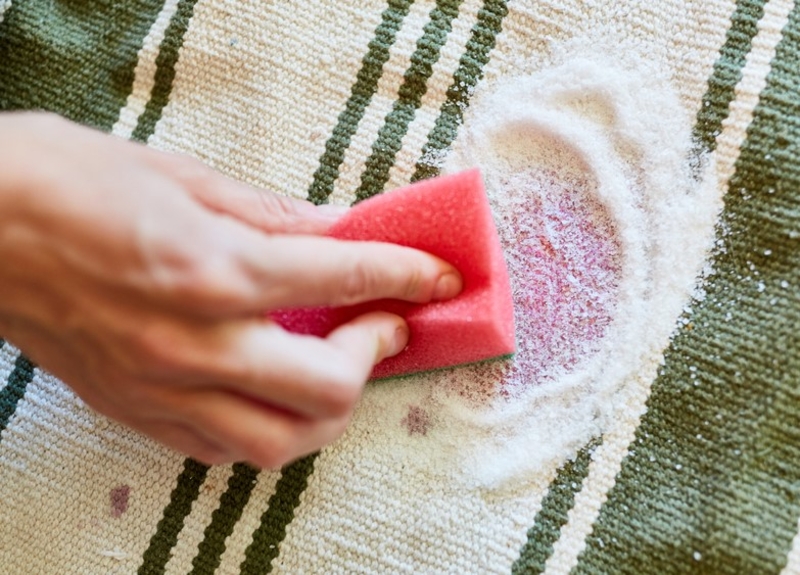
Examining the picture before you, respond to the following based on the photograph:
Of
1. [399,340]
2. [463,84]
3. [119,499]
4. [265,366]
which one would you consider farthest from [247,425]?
[463,84]

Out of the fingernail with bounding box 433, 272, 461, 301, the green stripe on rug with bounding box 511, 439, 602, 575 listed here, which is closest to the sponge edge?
the fingernail with bounding box 433, 272, 461, 301

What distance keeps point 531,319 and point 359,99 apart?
0.24 meters

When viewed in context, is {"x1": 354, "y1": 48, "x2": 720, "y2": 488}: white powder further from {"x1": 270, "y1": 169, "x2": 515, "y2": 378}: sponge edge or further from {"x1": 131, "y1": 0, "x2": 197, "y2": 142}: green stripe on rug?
{"x1": 131, "y1": 0, "x2": 197, "y2": 142}: green stripe on rug

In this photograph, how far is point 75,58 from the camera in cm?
70

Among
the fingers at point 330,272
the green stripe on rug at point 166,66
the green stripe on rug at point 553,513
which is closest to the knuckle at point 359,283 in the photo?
the fingers at point 330,272

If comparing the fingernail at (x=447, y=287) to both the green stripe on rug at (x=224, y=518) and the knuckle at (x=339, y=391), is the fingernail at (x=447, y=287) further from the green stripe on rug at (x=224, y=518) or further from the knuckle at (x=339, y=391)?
the green stripe on rug at (x=224, y=518)

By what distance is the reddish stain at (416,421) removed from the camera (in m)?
0.60

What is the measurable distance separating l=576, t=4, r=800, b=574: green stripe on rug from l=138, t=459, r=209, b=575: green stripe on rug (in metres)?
0.31

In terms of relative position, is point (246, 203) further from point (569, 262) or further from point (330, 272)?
point (569, 262)

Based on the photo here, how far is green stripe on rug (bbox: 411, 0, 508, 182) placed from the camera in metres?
0.63

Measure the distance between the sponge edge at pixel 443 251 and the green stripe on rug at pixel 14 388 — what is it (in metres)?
0.26

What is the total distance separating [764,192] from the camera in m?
0.58

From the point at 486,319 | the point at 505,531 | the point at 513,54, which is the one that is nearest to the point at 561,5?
the point at 513,54

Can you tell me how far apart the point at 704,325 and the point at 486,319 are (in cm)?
17
